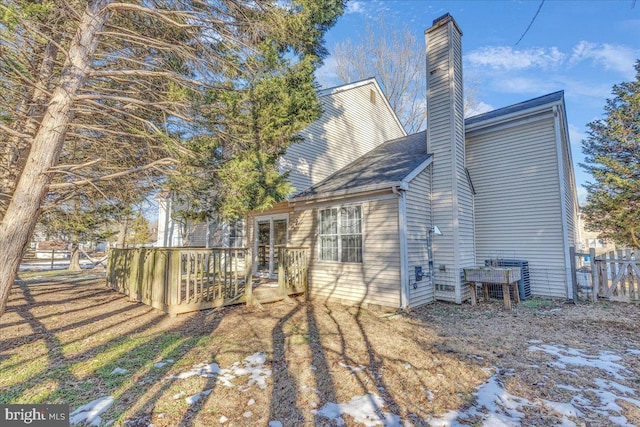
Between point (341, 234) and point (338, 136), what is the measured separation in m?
4.79

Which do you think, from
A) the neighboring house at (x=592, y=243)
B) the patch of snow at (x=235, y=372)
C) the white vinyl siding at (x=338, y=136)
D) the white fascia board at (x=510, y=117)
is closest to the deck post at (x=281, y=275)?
the white vinyl siding at (x=338, y=136)

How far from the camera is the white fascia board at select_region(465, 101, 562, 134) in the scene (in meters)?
7.89

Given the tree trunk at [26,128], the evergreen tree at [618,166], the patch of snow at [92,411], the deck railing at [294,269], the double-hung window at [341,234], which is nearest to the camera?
the patch of snow at [92,411]

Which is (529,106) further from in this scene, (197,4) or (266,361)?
(266,361)

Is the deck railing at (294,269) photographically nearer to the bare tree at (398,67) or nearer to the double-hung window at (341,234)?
the double-hung window at (341,234)

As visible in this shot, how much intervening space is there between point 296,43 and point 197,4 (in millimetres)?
1831

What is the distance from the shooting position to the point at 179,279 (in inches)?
234

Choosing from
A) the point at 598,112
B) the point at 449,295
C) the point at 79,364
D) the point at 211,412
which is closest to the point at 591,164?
the point at 598,112

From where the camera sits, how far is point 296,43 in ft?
18.9

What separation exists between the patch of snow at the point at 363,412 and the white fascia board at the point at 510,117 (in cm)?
851

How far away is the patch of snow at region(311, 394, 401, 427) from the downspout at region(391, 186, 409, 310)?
12.2ft

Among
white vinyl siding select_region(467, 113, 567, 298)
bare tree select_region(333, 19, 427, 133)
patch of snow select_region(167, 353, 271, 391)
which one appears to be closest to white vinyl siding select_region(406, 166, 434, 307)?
white vinyl siding select_region(467, 113, 567, 298)

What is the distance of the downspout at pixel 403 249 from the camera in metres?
6.48

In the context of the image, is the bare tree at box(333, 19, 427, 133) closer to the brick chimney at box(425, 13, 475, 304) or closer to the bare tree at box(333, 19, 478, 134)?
the bare tree at box(333, 19, 478, 134)
